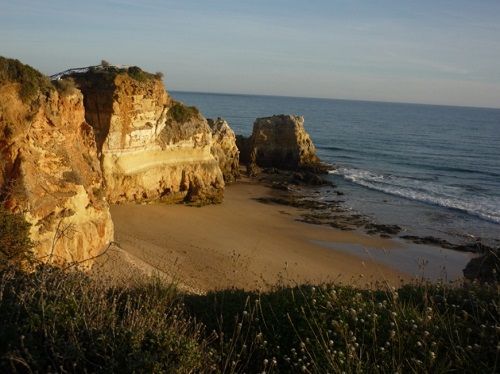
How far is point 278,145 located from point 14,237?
3517 centimetres

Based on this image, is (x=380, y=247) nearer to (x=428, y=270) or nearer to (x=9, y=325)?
(x=428, y=270)

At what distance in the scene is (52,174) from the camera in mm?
12586

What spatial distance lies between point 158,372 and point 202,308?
282 centimetres

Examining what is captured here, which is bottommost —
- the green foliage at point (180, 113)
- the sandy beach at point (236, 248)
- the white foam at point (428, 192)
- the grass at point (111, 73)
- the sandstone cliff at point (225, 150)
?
the sandy beach at point (236, 248)

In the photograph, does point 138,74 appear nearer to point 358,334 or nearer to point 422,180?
point 358,334

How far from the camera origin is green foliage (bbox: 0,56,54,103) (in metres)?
12.1

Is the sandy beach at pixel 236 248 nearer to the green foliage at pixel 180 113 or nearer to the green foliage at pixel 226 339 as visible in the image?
the green foliage at pixel 180 113

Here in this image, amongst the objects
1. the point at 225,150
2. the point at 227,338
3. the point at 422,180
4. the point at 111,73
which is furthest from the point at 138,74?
the point at 422,180

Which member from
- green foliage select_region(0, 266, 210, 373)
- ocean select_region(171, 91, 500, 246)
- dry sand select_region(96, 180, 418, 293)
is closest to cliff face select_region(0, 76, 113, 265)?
dry sand select_region(96, 180, 418, 293)

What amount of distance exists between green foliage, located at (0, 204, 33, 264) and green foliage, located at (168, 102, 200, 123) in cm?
1751

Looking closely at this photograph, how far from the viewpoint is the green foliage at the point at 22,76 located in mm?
12055

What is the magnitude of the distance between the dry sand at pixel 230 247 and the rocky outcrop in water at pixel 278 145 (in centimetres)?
1409

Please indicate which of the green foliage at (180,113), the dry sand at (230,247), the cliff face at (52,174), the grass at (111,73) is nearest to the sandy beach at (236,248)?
the dry sand at (230,247)

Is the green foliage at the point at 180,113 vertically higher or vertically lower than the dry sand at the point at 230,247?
higher
